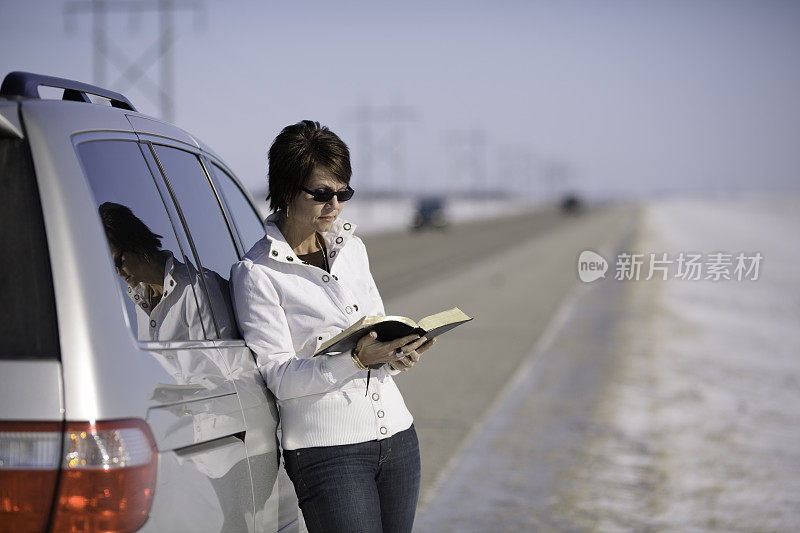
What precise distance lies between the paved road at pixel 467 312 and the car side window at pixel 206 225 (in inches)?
130

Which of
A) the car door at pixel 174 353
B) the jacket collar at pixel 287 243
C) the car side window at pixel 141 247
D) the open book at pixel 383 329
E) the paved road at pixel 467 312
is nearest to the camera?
the car door at pixel 174 353

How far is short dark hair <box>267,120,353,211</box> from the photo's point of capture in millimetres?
2992

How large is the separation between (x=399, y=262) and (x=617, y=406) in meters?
22.0

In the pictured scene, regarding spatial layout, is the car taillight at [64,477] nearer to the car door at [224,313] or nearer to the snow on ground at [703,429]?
the car door at [224,313]

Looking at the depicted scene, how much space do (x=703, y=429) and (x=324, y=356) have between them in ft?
20.5

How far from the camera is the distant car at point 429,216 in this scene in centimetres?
6550

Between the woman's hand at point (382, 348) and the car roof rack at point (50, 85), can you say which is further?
the woman's hand at point (382, 348)

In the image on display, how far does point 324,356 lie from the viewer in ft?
9.23

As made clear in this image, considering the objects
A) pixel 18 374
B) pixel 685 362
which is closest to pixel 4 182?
pixel 18 374

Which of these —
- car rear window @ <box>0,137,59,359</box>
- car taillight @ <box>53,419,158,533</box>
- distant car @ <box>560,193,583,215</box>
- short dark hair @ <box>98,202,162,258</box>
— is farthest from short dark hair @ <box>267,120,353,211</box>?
distant car @ <box>560,193,583,215</box>

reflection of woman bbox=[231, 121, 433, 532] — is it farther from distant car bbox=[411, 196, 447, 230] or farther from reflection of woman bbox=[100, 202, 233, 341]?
distant car bbox=[411, 196, 447, 230]

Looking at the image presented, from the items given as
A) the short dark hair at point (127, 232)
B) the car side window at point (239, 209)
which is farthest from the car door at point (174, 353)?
the car side window at point (239, 209)

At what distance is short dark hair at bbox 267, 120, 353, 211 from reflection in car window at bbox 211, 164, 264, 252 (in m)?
0.60

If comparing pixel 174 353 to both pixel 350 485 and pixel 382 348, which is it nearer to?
pixel 382 348
